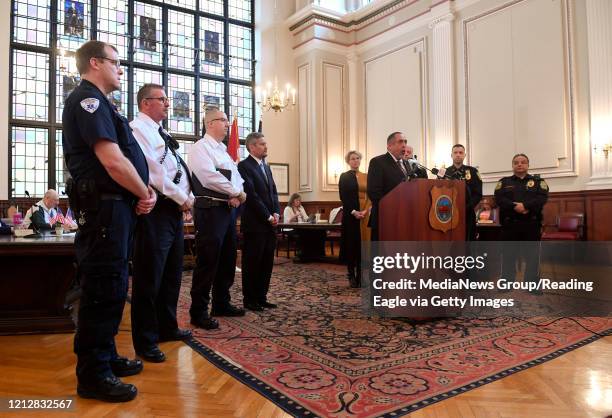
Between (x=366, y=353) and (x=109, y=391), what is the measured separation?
4.07 feet

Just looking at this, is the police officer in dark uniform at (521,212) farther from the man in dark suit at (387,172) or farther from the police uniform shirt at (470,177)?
the man in dark suit at (387,172)

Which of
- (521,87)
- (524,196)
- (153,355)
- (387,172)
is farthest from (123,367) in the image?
(521,87)

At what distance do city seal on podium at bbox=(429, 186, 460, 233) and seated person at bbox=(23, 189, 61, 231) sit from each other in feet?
11.5

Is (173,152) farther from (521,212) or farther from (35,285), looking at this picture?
(521,212)

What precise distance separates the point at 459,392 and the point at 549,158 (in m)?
6.00

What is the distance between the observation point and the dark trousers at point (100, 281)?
1.76m

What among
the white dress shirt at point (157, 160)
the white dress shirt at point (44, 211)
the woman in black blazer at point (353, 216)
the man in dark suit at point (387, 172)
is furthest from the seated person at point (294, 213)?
the white dress shirt at point (157, 160)

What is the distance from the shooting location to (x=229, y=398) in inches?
71.3

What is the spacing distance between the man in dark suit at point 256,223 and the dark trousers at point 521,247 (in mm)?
2291

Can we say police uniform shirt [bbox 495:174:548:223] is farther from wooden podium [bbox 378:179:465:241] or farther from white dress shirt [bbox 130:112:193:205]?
white dress shirt [bbox 130:112:193:205]

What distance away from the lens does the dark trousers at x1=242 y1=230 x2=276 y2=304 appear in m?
3.37

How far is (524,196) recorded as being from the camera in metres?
4.32

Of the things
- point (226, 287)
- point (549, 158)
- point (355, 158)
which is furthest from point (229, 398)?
point (549, 158)

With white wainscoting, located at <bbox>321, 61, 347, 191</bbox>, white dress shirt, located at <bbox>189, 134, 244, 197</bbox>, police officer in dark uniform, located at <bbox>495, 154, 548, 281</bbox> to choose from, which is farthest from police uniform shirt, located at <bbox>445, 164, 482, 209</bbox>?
white wainscoting, located at <bbox>321, 61, 347, 191</bbox>
